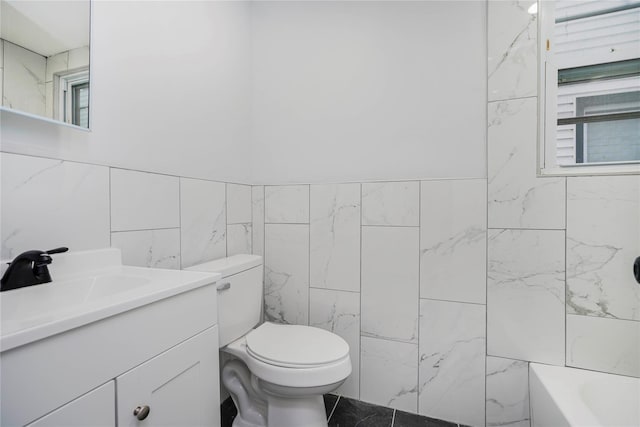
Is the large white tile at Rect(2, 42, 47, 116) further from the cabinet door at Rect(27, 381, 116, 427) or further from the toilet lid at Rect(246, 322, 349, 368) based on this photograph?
the toilet lid at Rect(246, 322, 349, 368)

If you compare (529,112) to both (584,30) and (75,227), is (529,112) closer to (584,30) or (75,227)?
(584,30)

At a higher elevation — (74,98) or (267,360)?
(74,98)

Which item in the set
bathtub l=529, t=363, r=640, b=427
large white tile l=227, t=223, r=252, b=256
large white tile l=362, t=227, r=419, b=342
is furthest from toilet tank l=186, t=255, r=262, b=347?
bathtub l=529, t=363, r=640, b=427

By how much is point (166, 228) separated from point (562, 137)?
182 centimetres

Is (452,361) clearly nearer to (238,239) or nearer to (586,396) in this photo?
(586,396)

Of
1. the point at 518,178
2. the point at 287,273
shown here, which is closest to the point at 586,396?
the point at 518,178

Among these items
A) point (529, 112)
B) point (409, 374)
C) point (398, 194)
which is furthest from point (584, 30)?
point (409, 374)

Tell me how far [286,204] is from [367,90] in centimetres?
77

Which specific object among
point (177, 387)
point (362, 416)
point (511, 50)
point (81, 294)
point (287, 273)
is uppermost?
point (511, 50)

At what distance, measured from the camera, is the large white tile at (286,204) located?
5.74ft

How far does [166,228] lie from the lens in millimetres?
1282

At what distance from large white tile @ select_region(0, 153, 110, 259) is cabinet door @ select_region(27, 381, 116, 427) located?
509mm

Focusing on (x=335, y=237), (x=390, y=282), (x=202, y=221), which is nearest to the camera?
(x=202, y=221)

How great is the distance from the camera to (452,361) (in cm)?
148
